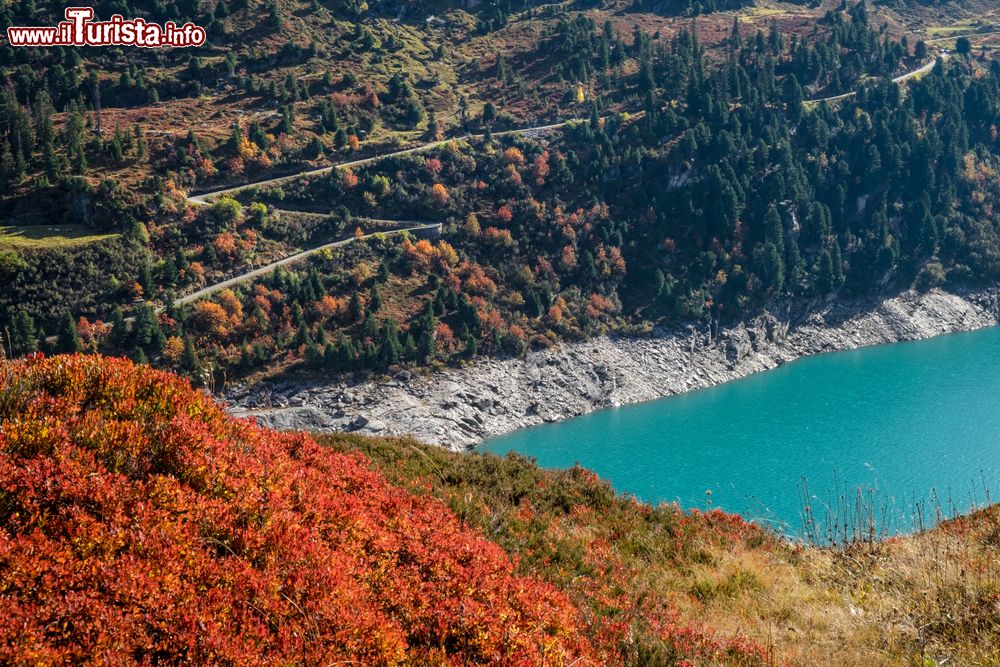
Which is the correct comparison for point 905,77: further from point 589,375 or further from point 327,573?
point 327,573

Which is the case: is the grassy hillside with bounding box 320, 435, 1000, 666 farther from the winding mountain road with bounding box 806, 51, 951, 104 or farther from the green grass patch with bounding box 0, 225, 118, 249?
the winding mountain road with bounding box 806, 51, 951, 104

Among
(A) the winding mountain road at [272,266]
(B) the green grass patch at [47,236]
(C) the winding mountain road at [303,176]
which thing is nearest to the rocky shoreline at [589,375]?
(A) the winding mountain road at [272,266]

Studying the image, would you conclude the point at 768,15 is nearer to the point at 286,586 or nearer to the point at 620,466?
the point at 620,466

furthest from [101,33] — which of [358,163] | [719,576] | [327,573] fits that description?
[719,576]

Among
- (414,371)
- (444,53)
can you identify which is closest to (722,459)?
(414,371)

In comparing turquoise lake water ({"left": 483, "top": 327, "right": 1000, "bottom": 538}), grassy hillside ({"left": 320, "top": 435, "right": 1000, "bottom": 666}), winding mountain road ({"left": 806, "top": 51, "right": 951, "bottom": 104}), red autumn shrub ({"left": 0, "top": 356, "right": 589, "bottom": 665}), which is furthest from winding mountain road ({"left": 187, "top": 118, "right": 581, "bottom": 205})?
red autumn shrub ({"left": 0, "top": 356, "right": 589, "bottom": 665})

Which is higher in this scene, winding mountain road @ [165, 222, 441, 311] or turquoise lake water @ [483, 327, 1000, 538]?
winding mountain road @ [165, 222, 441, 311]
